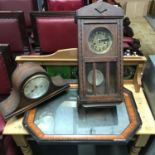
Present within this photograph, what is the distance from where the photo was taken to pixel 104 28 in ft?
2.91

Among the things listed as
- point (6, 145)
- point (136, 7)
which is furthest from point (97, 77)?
point (136, 7)

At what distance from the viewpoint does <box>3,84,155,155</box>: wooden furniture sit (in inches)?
39.2

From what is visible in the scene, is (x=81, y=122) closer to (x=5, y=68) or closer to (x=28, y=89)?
(x=28, y=89)

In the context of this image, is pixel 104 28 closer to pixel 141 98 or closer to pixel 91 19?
pixel 91 19

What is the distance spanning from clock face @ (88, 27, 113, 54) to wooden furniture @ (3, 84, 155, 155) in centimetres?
42

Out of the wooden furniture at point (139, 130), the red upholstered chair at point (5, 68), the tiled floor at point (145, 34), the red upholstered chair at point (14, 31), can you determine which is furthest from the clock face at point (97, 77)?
the tiled floor at point (145, 34)

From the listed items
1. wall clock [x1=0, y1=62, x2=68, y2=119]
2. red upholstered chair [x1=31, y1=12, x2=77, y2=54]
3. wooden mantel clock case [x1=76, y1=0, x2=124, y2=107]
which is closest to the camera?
wooden mantel clock case [x1=76, y1=0, x2=124, y2=107]

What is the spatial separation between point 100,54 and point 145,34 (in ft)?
7.78

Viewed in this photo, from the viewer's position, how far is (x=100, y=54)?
909 millimetres

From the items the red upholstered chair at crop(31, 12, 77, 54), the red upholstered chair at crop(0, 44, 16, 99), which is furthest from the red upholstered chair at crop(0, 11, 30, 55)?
the red upholstered chair at crop(0, 44, 16, 99)

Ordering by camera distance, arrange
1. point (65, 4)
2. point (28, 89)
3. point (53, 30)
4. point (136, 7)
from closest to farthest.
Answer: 1. point (28, 89)
2. point (53, 30)
3. point (65, 4)
4. point (136, 7)

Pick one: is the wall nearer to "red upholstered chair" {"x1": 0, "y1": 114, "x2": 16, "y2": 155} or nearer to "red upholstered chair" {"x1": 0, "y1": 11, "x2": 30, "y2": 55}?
"red upholstered chair" {"x1": 0, "y1": 11, "x2": 30, "y2": 55}

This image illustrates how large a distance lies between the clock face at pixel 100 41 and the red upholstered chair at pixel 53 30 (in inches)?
24.7

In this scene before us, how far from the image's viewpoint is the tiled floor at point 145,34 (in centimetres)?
264
